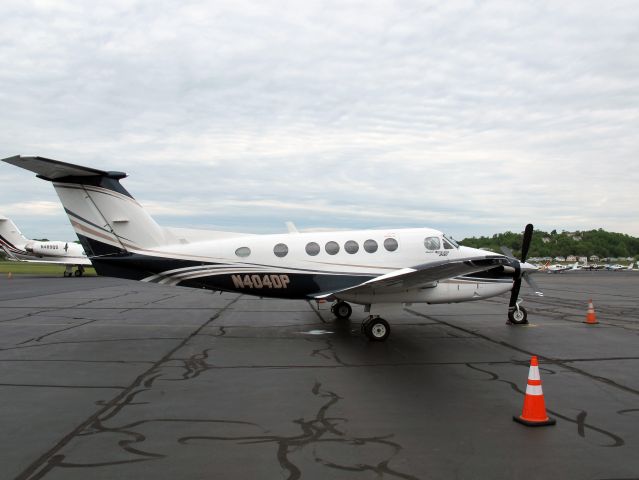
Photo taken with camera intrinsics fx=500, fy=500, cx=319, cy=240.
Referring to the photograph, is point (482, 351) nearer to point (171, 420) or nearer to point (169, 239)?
point (171, 420)

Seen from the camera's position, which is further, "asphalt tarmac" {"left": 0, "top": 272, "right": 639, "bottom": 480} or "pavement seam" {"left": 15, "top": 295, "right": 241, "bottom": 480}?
"asphalt tarmac" {"left": 0, "top": 272, "right": 639, "bottom": 480}

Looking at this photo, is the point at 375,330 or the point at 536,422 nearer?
the point at 536,422

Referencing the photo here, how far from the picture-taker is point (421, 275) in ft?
37.7

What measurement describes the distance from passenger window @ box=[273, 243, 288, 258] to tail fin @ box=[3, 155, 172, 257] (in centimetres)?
296

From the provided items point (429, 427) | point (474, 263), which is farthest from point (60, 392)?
point (474, 263)

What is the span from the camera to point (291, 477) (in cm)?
439

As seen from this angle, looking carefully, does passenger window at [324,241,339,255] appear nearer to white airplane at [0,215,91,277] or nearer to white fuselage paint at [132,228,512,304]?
white fuselage paint at [132,228,512,304]

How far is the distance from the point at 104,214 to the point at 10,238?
4220 cm

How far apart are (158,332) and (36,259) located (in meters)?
41.2

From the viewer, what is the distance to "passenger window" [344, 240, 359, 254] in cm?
1323

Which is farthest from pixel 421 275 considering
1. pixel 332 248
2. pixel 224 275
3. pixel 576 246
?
pixel 576 246

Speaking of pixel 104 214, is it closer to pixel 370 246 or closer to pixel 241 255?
pixel 241 255

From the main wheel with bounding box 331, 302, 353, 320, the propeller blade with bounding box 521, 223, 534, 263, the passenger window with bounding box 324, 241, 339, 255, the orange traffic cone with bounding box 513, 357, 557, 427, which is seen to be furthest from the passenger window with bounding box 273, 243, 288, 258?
the orange traffic cone with bounding box 513, 357, 557, 427

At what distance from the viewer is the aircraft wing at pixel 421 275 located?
1076 cm
